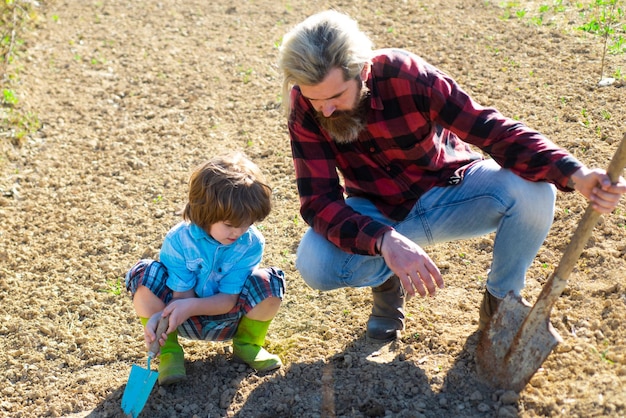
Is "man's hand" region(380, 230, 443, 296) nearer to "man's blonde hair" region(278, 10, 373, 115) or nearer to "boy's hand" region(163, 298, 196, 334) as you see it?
"man's blonde hair" region(278, 10, 373, 115)

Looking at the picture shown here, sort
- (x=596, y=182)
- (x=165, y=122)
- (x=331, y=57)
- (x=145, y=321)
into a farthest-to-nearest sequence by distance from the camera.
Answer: (x=165, y=122) < (x=145, y=321) < (x=331, y=57) < (x=596, y=182)

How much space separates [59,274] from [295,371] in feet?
5.14

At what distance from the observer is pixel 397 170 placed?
3148 mm

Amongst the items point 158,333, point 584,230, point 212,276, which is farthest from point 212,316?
point 584,230

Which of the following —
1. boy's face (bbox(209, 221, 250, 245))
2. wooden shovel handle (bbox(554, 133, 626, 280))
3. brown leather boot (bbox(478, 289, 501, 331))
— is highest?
wooden shovel handle (bbox(554, 133, 626, 280))

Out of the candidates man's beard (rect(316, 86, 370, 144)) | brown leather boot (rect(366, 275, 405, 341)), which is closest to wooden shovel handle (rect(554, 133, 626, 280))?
brown leather boot (rect(366, 275, 405, 341))

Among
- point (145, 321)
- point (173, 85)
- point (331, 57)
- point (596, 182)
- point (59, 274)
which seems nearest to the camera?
point (596, 182)

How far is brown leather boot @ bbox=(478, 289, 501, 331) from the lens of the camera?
308cm

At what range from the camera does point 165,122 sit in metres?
5.49

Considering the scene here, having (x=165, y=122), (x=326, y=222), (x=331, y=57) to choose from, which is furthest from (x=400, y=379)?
(x=165, y=122)

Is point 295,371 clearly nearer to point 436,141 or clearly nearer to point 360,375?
point 360,375

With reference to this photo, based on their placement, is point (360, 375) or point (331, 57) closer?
point (331, 57)

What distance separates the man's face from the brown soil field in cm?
97

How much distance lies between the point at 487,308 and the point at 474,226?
345 millimetres
